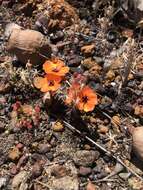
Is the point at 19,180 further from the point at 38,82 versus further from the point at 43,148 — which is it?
the point at 38,82

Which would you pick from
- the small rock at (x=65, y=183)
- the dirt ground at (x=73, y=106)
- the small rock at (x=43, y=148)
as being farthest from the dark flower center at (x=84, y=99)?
the small rock at (x=65, y=183)

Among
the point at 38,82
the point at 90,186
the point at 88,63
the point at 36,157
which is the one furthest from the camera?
the point at 88,63

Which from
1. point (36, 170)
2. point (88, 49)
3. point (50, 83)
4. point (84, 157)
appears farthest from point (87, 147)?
point (88, 49)

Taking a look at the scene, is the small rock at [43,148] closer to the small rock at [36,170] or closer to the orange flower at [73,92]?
the small rock at [36,170]

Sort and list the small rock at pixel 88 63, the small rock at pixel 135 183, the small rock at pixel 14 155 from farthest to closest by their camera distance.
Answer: the small rock at pixel 88 63, the small rock at pixel 14 155, the small rock at pixel 135 183

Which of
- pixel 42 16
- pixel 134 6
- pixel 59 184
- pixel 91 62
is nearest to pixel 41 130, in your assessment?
pixel 59 184

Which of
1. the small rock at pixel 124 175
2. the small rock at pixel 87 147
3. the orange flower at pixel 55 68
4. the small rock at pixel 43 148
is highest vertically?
the orange flower at pixel 55 68
